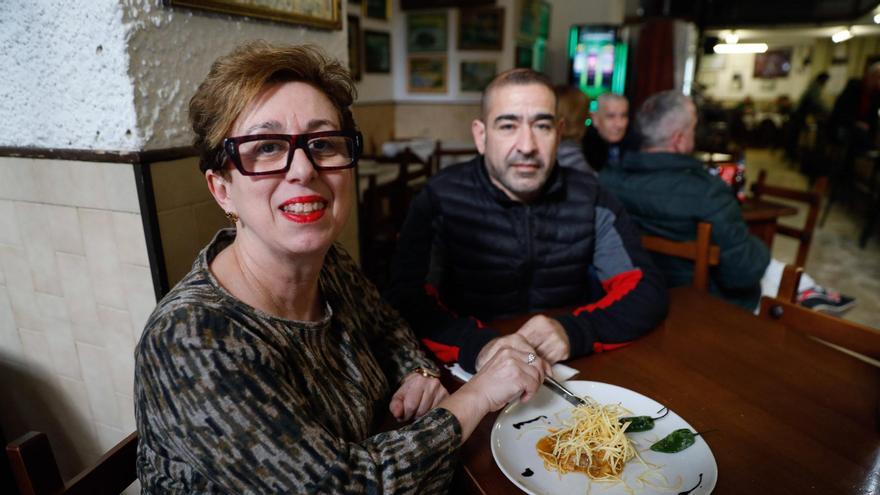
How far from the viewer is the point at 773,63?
15242mm

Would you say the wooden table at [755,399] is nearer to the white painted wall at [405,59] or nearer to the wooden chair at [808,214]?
the wooden chair at [808,214]

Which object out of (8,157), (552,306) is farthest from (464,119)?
(8,157)

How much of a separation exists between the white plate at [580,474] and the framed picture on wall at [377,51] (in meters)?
5.48

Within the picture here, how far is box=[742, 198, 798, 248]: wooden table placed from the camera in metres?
3.13

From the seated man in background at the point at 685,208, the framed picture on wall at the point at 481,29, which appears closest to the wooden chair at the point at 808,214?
the seated man in background at the point at 685,208

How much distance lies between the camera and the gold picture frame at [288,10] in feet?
4.48

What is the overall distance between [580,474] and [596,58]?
22.6 ft

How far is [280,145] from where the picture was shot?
3.05 ft

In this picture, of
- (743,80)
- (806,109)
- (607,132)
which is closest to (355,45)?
(607,132)

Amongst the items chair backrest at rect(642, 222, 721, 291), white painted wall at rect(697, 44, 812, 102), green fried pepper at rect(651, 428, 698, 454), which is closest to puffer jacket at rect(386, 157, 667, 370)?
chair backrest at rect(642, 222, 721, 291)

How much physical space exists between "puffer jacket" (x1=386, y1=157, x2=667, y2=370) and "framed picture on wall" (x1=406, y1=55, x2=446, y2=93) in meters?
4.98

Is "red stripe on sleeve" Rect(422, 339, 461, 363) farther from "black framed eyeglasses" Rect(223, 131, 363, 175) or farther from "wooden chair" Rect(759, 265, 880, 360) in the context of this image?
"wooden chair" Rect(759, 265, 880, 360)

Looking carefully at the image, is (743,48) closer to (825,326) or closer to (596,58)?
(596,58)

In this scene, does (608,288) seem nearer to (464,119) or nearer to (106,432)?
(106,432)
